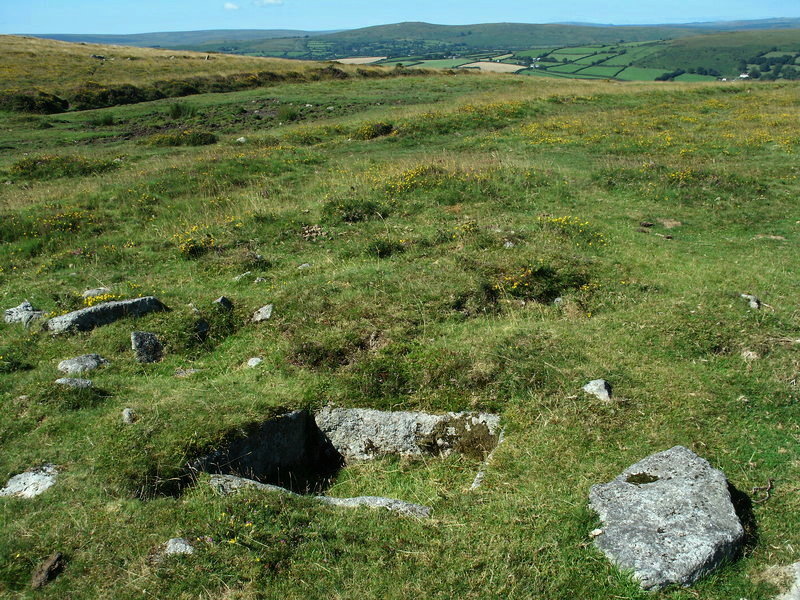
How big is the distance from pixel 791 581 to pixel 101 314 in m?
10.0

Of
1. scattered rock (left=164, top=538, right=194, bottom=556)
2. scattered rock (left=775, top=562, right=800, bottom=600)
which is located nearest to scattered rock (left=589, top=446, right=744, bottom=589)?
scattered rock (left=775, top=562, right=800, bottom=600)

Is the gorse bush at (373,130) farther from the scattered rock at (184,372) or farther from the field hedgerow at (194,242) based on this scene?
the scattered rock at (184,372)

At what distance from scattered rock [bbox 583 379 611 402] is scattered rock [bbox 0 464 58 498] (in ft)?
21.1

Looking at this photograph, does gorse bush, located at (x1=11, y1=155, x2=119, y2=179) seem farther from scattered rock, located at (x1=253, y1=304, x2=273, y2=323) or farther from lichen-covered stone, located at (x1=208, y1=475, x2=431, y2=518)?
lichen-covered stone, located at (x1=208, y1=475, x2=431, y2=518)

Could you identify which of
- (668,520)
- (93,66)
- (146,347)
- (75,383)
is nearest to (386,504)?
(668,520)

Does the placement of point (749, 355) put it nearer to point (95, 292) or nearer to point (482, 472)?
point (482, 472)

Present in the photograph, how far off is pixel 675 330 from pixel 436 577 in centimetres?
589

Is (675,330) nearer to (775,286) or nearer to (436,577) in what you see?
(775,286)

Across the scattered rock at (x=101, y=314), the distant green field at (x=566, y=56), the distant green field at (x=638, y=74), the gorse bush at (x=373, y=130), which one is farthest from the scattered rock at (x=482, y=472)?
the distant green field at (x=566, y=56)

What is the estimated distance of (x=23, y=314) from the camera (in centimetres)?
976

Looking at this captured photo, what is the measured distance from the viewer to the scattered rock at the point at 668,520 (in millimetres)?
4605

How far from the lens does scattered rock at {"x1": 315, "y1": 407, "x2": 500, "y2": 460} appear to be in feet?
23.2

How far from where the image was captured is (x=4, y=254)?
1298 centimetres

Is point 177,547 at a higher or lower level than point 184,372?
higher
